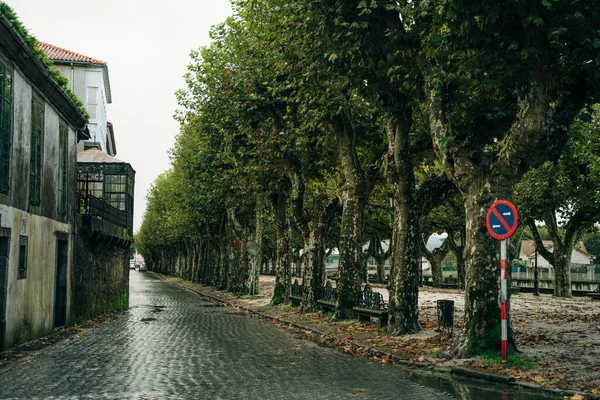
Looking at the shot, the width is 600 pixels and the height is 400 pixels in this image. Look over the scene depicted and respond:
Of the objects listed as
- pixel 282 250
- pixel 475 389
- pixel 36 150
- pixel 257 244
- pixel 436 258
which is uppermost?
pixel 36 150

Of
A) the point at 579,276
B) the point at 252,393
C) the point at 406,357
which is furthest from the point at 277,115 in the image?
the point at 579,276

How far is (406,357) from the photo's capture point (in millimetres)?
11820

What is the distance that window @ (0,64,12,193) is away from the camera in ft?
41.0

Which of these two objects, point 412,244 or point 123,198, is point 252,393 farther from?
point 123,198

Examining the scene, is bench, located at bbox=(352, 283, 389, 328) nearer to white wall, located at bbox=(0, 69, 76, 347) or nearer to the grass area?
the grass area

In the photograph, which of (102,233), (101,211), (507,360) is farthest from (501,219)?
(101,211)

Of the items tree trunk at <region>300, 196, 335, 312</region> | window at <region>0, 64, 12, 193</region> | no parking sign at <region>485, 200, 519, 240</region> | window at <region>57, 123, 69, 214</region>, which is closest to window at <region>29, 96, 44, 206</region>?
window at <region>0, 64, 12, 193</region>

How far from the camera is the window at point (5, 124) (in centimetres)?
1248

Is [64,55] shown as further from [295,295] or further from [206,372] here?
[206,372]

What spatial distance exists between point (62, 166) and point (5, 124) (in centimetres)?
514

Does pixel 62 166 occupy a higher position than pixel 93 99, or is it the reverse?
pixel 93 99

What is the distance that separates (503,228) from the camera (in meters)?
10.5

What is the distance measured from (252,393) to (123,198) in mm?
20880

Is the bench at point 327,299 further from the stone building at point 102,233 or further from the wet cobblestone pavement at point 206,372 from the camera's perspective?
the stone building at point 102,233
